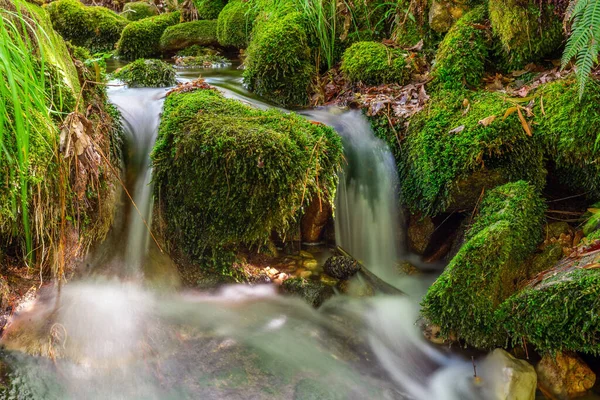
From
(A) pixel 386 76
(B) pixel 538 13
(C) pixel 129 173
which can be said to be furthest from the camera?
(A) pixel 386 76

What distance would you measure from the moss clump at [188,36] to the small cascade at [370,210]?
5.23 meters

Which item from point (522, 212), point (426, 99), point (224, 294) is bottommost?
point (224, 294)

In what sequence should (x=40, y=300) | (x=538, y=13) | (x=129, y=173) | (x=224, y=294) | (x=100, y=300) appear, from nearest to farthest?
(x=40, y=300)
(x=100, y=300)
(x=224, y=294)
(x=129, y=173)
(x=538, y=13)

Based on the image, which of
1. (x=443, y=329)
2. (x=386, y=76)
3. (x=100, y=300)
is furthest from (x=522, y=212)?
(x=100, y=300)

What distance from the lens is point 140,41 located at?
329 inches

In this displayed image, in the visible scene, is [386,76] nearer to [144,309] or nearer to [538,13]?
[538,13]

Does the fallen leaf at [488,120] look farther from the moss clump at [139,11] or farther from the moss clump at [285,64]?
the moss clump at [139,11]

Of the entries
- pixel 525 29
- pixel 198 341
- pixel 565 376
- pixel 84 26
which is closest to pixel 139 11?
pixel 84 26

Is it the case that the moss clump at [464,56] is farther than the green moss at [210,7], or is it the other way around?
the green moss at [210,7]

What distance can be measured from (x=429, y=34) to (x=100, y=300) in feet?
13.5


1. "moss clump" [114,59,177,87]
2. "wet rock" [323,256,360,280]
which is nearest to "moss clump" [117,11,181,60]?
"moss clump" [114,59,177,87]

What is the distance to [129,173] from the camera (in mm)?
3703

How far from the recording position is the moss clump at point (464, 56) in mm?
4199

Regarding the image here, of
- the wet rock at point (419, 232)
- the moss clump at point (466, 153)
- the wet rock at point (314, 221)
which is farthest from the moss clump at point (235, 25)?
the wet rock at point (419, 232)
